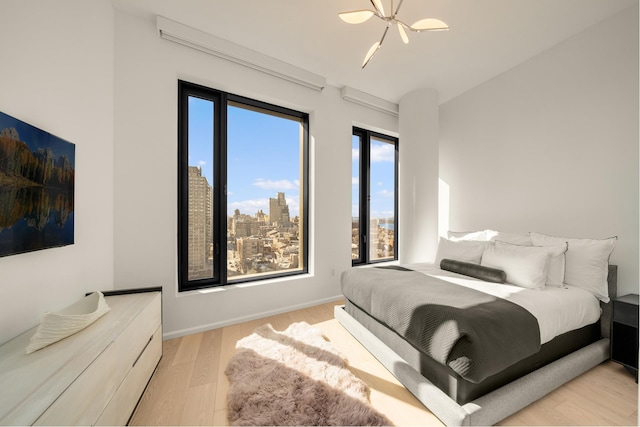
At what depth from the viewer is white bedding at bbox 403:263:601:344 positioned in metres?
1.49

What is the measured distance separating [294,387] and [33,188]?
1.90 metres

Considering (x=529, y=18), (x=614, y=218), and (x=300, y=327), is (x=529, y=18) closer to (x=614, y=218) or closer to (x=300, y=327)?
(x=614, y=218)

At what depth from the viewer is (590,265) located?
1.89 m

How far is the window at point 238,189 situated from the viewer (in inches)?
94.8

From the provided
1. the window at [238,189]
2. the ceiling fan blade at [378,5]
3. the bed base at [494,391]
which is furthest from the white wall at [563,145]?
the window at [238,189]

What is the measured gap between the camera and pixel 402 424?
4.18ft

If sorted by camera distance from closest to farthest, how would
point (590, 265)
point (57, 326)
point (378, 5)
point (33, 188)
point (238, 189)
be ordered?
point (57, 326)
point (33, 188)
point (378, 5)
point (590, 265)
point (238, 189)

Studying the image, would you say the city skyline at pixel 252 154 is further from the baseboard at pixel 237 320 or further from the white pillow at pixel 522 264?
the white pillow at pixel 522 264

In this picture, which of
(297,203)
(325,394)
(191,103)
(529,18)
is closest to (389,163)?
(297,203)

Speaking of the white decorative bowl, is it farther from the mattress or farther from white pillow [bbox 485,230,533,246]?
white pillow [bbox 485,230,533,246]

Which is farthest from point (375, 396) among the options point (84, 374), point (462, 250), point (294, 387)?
point (462, 250)

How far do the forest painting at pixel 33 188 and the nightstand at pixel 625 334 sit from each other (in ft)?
12.3

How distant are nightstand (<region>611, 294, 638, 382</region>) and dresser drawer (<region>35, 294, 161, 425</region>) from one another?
3160 mm

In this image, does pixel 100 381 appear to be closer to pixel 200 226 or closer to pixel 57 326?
pixel 57 326
